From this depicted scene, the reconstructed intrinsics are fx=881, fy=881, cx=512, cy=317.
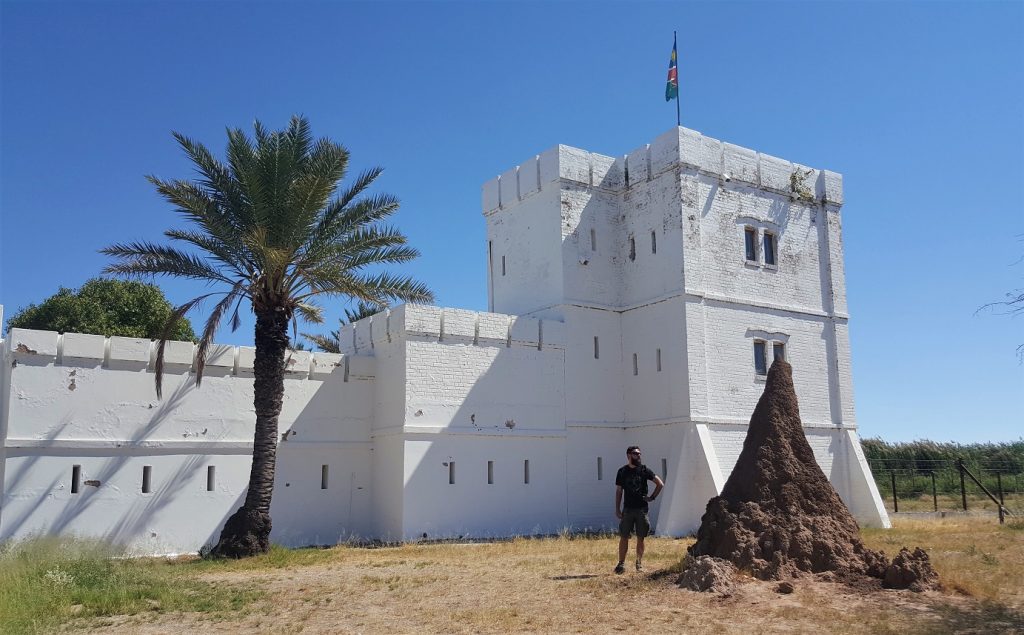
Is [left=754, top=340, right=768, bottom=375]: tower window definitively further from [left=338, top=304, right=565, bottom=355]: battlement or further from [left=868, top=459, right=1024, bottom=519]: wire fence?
[left=868, top=459, right=1024, bottom=519]: wire fence

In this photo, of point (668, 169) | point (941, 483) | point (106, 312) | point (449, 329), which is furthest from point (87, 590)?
point (941, 483)

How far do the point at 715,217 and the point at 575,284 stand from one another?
14.4 ft

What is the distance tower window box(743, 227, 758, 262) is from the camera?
25781 millimetres

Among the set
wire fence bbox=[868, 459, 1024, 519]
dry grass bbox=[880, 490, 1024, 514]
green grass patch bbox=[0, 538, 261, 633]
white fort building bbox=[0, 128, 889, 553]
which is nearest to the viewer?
green grass patch bbox=[0, 538, 261, 633]

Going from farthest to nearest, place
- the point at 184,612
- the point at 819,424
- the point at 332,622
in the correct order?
the point at 819,424 → the point at 184,612 → the point at 332,622

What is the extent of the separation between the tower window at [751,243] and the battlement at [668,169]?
4.57 ft

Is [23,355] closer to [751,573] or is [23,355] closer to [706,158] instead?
Result: [751,573]

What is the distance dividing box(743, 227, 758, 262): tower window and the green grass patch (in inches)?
691

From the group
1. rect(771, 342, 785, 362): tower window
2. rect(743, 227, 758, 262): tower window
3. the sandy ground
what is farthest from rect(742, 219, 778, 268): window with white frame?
the sandy ground

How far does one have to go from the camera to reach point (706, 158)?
82.5 ft

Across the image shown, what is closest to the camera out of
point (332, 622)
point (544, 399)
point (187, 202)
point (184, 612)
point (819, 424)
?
point (332, 622)

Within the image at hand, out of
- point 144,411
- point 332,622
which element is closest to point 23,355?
point 144,411

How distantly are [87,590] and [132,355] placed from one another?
27.1 feet

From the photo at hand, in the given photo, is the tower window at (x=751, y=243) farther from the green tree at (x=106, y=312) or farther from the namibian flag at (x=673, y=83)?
the green tree at (x=106, y=312)
